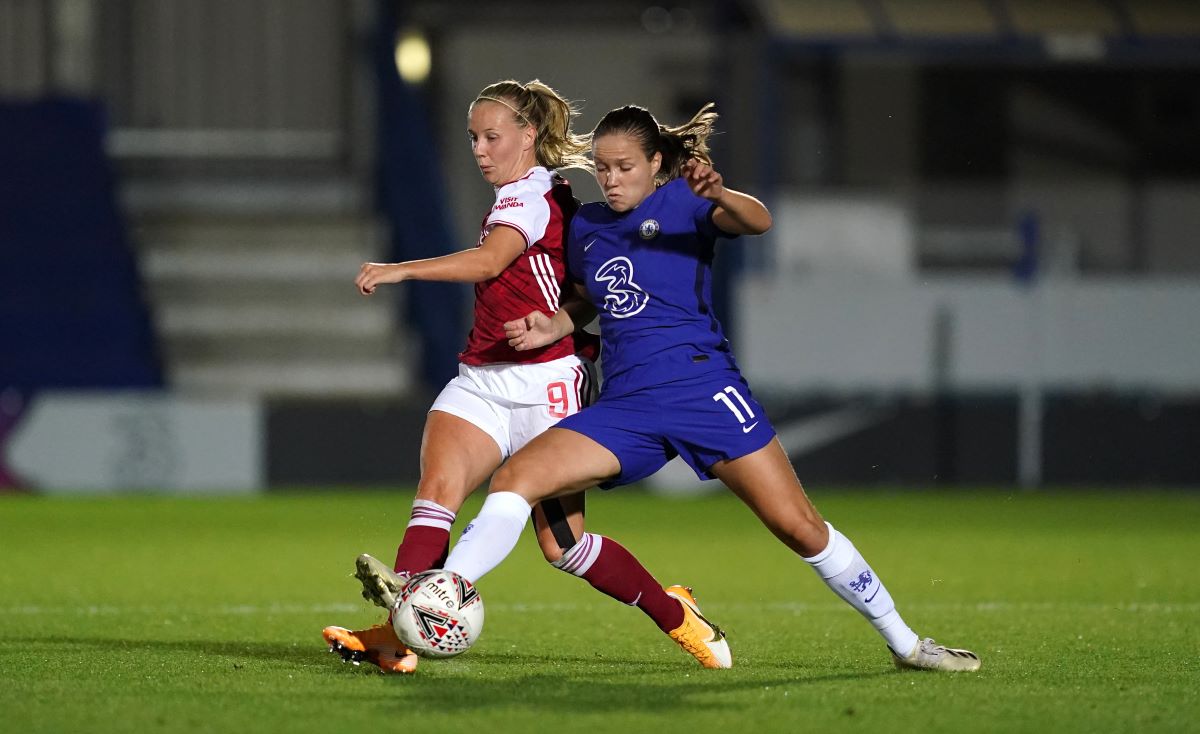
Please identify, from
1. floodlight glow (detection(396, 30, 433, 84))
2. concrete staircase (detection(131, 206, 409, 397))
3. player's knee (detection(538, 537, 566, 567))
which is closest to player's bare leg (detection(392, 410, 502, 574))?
player's knee (detection(538, 537, 566, 567))

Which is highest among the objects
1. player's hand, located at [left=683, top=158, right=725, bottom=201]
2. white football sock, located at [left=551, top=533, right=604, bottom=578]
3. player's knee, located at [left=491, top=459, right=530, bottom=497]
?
player's hand, located at [left=683, top=158, right=725, bottom=201]

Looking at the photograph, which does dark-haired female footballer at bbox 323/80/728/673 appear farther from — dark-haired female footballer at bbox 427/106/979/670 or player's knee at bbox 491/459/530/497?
player's knee at bbox 491/459/530/497

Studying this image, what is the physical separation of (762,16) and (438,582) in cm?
→ 1108

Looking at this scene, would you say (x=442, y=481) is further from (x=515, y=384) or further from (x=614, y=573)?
(x=614, y=573)

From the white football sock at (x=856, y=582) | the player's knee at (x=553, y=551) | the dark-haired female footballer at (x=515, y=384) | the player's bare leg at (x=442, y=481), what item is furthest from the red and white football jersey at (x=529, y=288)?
the white football sock at (x=856, y=582)

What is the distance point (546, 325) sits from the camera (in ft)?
17.8

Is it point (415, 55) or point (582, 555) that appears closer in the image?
point (582, 555)

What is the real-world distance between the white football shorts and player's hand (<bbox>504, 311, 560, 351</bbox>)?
0.49 ft

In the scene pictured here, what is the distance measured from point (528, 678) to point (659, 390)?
2.90 ft

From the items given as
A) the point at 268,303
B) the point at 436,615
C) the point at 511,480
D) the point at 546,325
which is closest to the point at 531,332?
the point at 546,325

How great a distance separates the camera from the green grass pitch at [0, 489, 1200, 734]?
4617 millimetres

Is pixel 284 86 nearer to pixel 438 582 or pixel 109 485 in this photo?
pixel 109 485

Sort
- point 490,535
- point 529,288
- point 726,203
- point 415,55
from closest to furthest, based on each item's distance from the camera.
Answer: point 726,203 → point 490,535 → point 529,288 → point 415,55

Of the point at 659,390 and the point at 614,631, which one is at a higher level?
the point at 659,390
